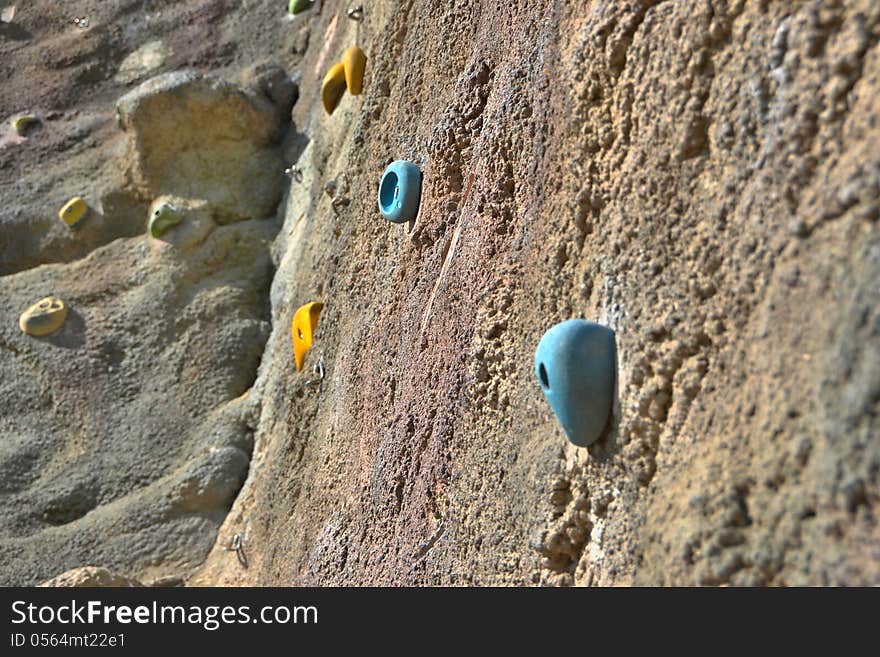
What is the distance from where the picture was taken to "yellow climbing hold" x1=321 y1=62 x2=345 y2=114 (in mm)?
3943

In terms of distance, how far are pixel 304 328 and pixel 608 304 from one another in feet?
6.26

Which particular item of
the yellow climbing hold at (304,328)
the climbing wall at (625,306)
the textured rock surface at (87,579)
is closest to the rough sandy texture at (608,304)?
the climbing wall at (625,306)

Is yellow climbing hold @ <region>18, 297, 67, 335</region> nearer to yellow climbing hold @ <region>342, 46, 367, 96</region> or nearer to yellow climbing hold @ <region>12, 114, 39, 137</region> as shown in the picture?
yellow climbing hold @ <region>12, 114, 39, 137</region>

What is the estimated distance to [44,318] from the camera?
4.70m

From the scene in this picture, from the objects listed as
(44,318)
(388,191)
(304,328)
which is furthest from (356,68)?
(44,318)

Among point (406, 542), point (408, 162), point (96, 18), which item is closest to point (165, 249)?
point (96, 18)

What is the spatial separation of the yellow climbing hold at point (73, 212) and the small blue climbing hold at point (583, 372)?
4047 millimetres

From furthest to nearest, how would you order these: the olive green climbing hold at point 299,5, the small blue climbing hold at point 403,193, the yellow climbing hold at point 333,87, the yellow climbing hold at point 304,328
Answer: the olive green climbing hold at point 299,5 < the yellow climbing hold at point 333,87 < the yellow climbing hold at point 304,328 < the small blue climbing hold at point 403,193

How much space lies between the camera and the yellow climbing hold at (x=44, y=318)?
4703mm

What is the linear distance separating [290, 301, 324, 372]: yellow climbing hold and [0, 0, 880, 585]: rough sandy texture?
14 cm

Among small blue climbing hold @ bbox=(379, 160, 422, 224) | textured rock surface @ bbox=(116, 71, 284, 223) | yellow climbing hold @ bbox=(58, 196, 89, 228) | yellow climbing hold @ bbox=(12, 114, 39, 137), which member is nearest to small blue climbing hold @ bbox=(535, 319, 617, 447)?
small blue climbing hold @ bbox=(379, 160, 422, 224)

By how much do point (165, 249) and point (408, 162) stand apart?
265 centimetres

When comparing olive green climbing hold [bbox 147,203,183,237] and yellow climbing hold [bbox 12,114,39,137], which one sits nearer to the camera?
olive green climbing hold [bbox 147,203,183,237]

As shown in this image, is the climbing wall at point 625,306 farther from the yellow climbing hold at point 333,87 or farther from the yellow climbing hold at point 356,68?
the yellow climbing hold at point 333,87
